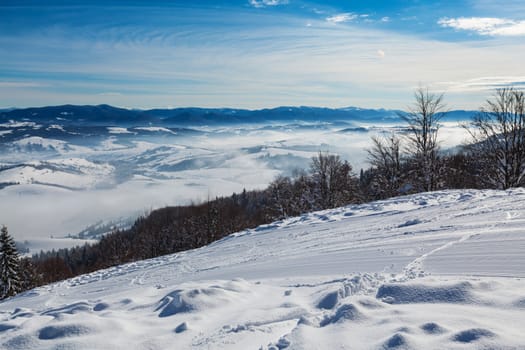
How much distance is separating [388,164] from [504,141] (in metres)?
7.80

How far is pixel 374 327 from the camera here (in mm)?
3461

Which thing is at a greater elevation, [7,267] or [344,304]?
[344,304]

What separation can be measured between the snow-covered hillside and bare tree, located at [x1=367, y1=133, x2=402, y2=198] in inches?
702

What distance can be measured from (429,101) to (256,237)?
48.2 feet

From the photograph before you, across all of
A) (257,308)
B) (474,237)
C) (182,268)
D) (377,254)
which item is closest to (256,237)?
(182,268)

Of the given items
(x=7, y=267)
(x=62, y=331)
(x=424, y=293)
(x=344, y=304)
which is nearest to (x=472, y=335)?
(x=424, y=293)

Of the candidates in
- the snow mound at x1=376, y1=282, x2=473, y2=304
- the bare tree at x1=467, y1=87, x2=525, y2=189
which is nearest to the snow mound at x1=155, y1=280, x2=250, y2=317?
the snow mound at x1=376, y1=282, x2=473, y2=304

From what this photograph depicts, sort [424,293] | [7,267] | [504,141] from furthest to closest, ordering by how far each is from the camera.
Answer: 1. [7,267]
2. [504,141]
3. [424,293]

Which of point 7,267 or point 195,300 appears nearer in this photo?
point 195,300

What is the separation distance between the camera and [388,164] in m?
26.9

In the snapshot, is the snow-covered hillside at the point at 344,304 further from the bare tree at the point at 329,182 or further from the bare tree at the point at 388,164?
the bare tree at the point at 329,182

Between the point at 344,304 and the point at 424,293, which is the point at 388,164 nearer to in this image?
the point at 424,293

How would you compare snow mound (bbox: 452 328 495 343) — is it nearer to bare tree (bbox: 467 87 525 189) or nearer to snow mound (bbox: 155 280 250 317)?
snow mound (bbox: 155 280 250 317)

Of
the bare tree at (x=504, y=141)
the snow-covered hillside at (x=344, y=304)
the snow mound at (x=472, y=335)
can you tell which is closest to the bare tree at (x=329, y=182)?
the bare tree at (x=504, y=141)
